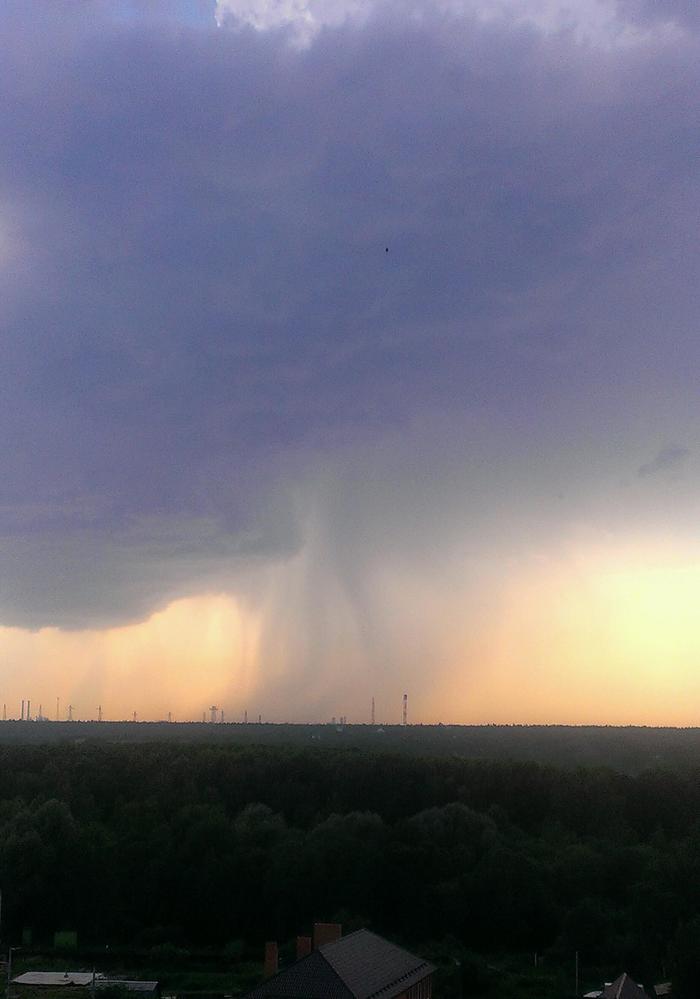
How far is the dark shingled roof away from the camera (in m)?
31.2

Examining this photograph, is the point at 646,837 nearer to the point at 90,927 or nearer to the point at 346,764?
the point at 346,764

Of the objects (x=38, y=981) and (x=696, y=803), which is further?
(x=696, y=803)

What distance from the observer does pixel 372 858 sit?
6056 cm

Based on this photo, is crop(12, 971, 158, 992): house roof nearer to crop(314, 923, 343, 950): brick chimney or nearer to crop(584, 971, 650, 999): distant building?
crop(314, 923, 343, 950): brick chimney

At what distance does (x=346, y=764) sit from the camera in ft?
263

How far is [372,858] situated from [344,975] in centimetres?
2912

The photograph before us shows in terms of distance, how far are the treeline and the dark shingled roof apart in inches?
441

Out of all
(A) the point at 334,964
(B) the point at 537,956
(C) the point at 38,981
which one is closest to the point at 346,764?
(B) the point at 537,956

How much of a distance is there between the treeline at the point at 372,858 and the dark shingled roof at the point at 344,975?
11.2m

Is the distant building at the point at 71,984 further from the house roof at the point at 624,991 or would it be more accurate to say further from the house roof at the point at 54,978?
the house roof at the point at 624,991

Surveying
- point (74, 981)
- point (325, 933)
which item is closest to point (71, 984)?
point (74, 981)

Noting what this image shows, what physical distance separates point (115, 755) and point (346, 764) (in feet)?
63.1

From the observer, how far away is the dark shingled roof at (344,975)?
102ft

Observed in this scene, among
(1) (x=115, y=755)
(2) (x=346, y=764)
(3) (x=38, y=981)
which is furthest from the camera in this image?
(1) (x=115, y=755)
